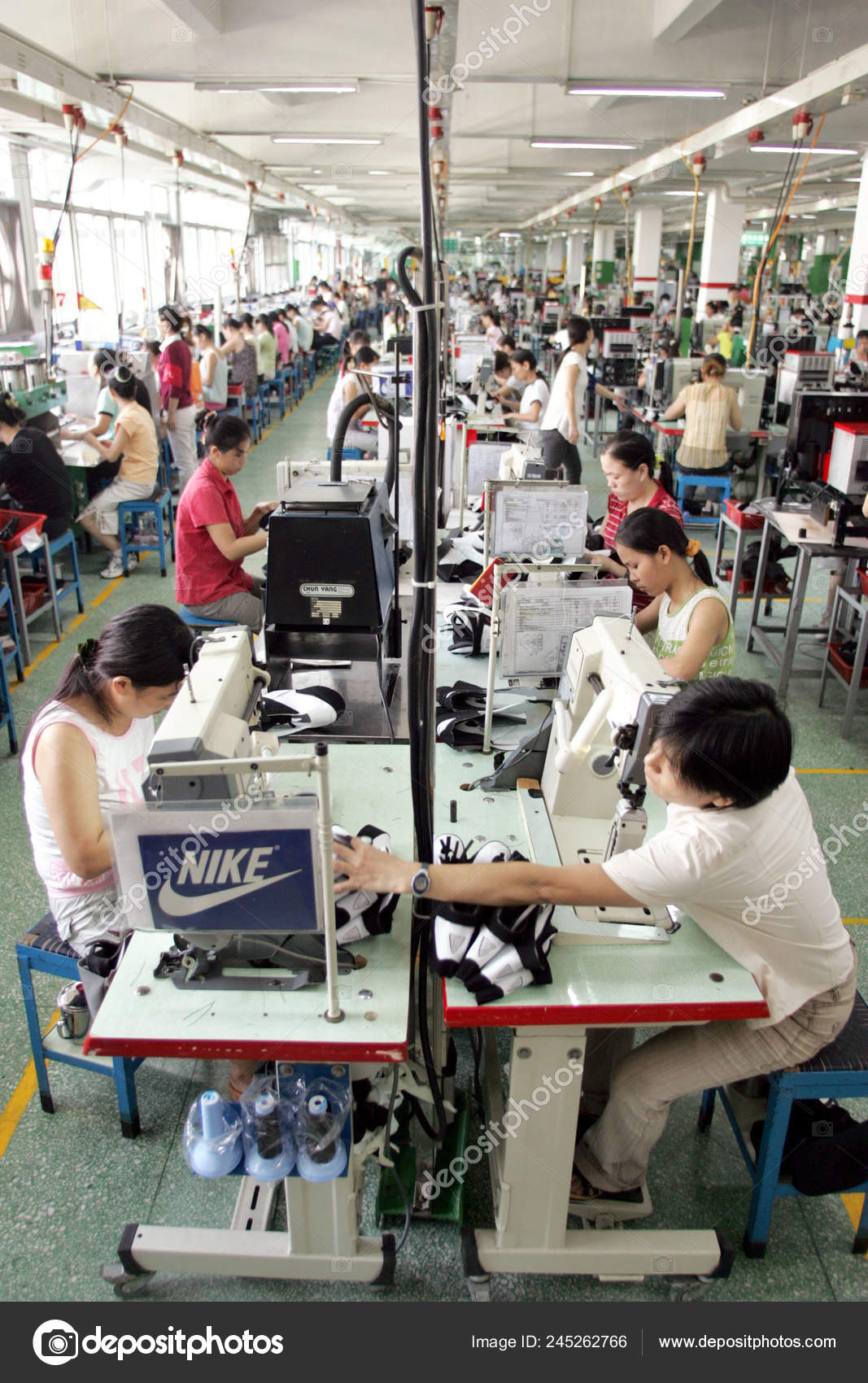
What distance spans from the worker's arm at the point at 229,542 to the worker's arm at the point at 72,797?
6.35 feet

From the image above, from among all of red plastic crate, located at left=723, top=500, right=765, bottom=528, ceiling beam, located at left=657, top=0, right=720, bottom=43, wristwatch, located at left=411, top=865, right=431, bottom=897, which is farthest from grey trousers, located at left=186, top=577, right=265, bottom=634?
ceiling beam, located at left=657, top=0, right=720, bottom=43

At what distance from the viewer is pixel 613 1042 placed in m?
2.17

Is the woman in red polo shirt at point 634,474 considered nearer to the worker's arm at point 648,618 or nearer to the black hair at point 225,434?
the worker's arm at point 648,618

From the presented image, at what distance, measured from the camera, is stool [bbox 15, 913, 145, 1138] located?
6.93 ft

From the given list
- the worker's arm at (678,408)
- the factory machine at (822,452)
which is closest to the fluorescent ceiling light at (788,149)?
the worker's arm at (678,408)

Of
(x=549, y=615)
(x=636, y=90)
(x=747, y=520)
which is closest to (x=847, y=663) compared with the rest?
(x=747, y=520)

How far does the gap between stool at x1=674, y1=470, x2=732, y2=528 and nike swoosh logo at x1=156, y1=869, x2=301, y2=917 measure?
224 inches

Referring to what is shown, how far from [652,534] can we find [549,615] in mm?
397

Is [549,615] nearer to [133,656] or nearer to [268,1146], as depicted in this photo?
[133,656]

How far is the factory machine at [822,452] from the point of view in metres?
4.50

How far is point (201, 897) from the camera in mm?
1472

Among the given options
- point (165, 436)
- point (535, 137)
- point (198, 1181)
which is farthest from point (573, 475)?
point (198, 1181)

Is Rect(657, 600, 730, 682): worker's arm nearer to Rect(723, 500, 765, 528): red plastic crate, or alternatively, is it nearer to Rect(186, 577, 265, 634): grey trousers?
Rect(186, 577, 265, 634): grey trousers
